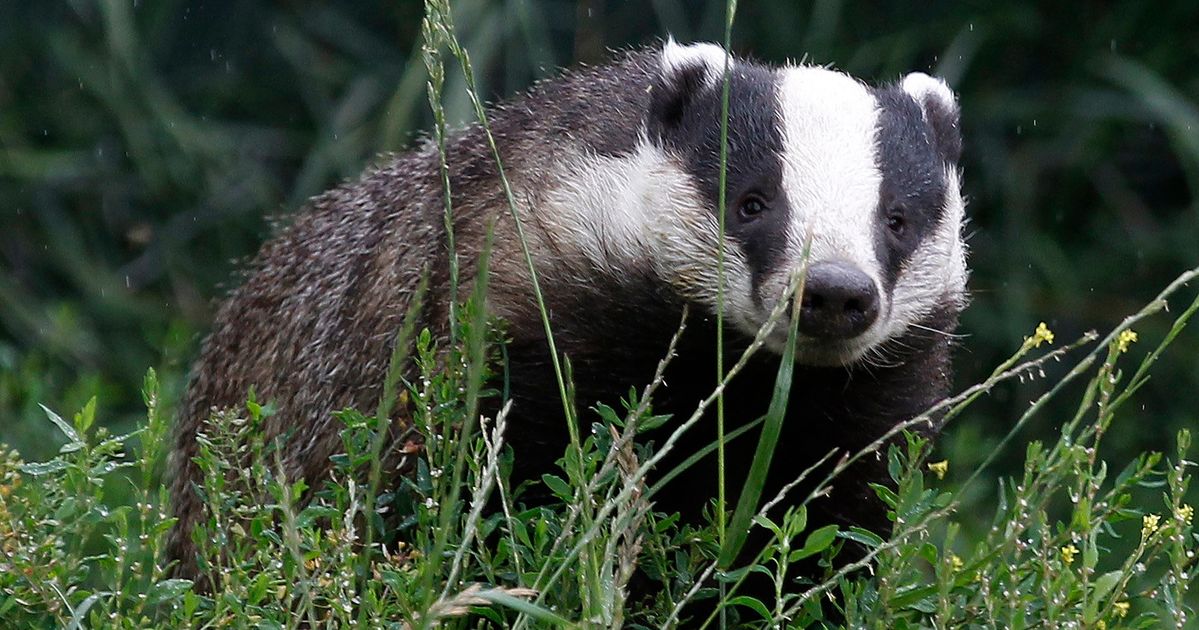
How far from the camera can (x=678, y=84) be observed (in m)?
2.67

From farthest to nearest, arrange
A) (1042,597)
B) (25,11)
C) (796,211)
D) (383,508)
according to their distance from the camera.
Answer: (25,11) → (796,211) → (383,508) → (1042,597)

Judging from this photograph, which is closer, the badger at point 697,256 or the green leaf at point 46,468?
the green leaf at point 46,468

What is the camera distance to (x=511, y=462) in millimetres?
2207

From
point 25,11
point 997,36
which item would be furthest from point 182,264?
point 997,36

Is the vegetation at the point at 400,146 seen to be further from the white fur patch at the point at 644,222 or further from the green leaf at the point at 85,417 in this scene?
the green leaf at the point at 85,417

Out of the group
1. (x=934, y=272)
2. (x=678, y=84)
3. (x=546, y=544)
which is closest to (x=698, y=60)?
(x=678, y=84)

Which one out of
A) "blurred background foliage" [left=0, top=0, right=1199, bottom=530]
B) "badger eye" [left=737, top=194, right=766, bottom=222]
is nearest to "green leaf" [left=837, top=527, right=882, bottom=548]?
"badger eye" [left=737, top=194, right=766, bottom=222]

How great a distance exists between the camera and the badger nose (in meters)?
2.26

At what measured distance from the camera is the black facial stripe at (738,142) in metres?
2.43

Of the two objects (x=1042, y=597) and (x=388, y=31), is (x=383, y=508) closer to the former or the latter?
(x=1042, y=597)

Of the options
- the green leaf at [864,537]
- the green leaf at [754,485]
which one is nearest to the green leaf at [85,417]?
the green leaf at [754,485]

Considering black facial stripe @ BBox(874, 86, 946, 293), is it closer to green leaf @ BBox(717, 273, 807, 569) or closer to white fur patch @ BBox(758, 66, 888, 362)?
white fur patch @ BBox(758, 66, 888, 362)

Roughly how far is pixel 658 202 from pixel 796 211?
0.25 m

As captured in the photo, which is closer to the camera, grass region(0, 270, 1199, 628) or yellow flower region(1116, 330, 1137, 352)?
grass region(0, 270, 1199, 628)
